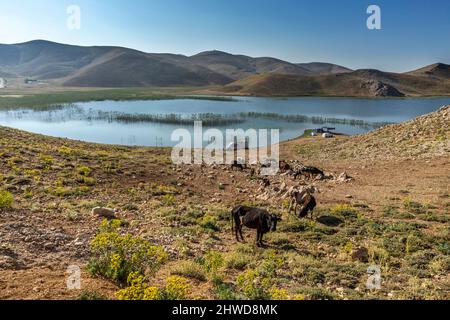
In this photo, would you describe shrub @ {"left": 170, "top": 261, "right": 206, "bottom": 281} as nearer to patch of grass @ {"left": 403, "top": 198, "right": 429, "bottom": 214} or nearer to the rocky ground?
the rocky ground

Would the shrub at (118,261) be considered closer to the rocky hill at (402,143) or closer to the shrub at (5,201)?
the shrub at (5,201)

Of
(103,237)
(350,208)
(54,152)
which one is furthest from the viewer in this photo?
(54,152)

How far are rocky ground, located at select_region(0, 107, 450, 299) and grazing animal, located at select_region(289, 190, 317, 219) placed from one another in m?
0.58

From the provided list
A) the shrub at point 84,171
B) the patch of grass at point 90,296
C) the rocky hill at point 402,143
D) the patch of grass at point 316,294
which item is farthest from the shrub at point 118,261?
the rocky hill at point 402,143

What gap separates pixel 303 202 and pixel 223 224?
412 centimetres

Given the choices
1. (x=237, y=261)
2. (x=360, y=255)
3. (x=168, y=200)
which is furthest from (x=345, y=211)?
(x=168, y=200)

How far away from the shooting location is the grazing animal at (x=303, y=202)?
14492mm

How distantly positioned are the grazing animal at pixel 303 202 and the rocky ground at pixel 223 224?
583mm

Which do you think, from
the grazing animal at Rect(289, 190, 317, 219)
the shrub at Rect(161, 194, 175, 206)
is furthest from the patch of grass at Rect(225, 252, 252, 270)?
the shrub at Rect(161, 194, 175, 206)

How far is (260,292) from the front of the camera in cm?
626

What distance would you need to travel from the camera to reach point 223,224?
13.6 m

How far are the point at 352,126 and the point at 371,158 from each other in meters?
54.2
